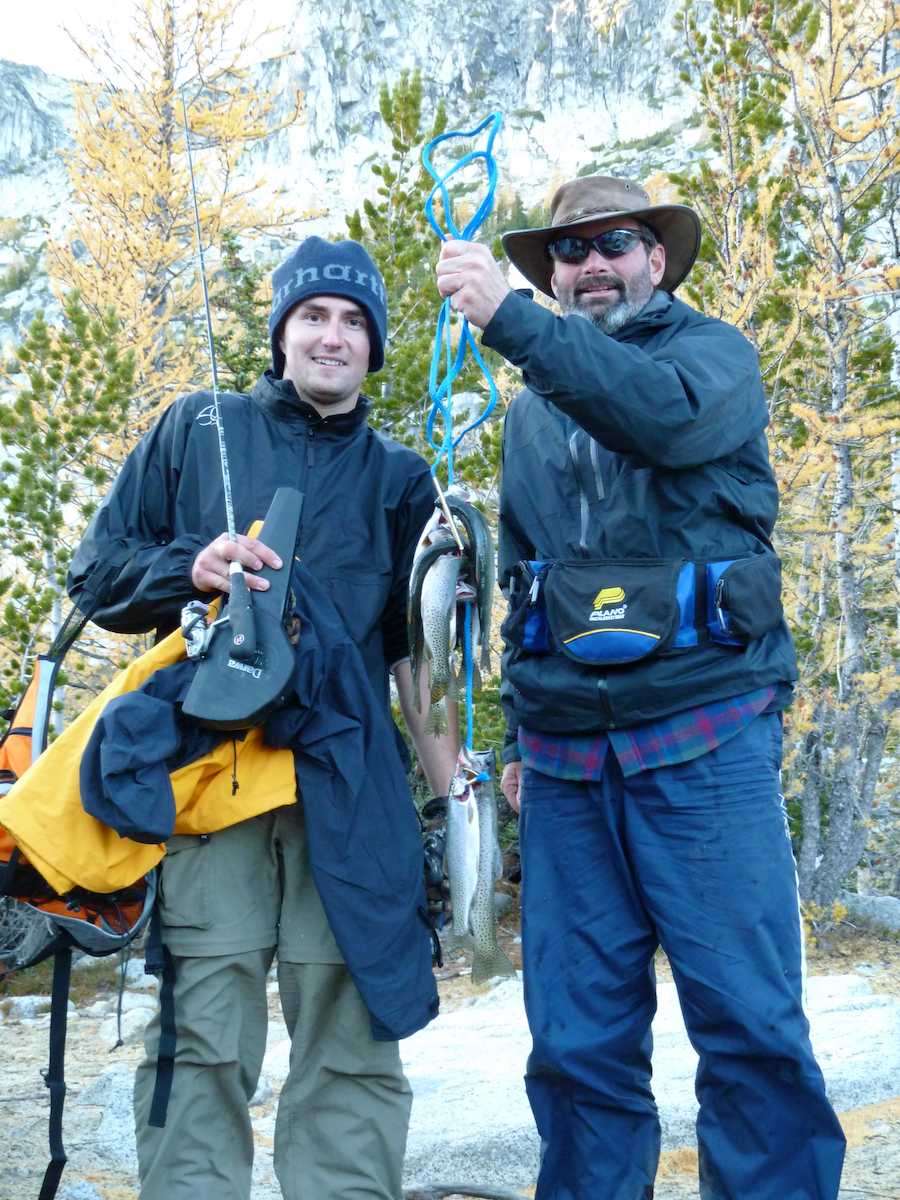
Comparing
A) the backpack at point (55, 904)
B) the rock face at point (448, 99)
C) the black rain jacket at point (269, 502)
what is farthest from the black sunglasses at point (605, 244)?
the rock face at point (448, 99)

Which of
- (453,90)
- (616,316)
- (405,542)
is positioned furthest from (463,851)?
(453,90)

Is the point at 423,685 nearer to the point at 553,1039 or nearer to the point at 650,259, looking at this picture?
the point at 553,1039

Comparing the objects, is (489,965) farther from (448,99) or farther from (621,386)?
(448,99)

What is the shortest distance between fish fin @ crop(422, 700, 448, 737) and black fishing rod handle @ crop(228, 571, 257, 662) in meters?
0.56

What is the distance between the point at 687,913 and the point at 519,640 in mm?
811

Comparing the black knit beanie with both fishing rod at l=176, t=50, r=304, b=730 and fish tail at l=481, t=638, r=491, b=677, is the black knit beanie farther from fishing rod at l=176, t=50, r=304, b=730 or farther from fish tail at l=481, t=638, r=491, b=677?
fish tail at l=481, t=638, r=491, b=677

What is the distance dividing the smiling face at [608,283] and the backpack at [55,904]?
1.59 meters

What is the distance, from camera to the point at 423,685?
2.73 meters

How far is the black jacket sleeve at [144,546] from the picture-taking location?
2.43m

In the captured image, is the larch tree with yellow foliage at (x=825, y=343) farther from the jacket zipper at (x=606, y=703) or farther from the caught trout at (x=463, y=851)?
the caught trout at (x=463, y=851)

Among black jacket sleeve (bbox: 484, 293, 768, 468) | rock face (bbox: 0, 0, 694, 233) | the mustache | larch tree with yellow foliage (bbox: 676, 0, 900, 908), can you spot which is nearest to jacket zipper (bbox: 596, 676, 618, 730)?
black jacket sleeve (bbox: 484, 293, 768, 468)

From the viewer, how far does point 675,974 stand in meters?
2.36

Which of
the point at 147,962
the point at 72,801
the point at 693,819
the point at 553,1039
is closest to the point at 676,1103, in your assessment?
the point at 553,1039

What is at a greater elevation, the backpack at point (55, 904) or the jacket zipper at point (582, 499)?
the jacket zipper at point (582, 499)
